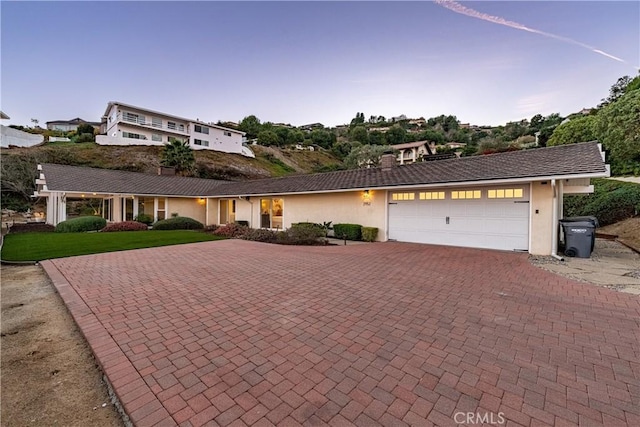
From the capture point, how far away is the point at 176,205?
63.4 feet

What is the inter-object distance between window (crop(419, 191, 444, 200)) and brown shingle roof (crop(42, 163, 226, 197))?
625 inches

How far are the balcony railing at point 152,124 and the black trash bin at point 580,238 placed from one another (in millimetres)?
45195

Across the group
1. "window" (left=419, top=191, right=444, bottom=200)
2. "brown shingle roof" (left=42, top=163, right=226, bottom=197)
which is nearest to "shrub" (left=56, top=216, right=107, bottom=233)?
"brown shingle roof" (left=42, top=163, right=226, bottom=197)

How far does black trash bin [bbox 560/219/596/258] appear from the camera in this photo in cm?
804

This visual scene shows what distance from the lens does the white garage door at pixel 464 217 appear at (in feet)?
29.5

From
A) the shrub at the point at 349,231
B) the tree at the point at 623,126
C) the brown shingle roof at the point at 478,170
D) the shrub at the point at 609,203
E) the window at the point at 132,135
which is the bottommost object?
the shrub at the point at 349,231

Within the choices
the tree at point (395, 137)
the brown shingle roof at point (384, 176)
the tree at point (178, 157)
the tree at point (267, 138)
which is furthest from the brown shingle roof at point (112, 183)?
the tree at point (395, 137)

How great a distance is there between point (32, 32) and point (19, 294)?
59.1ft

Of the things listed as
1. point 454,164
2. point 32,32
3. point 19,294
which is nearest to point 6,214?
point 32,32

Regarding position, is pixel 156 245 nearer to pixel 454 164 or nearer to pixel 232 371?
pixel 232 371

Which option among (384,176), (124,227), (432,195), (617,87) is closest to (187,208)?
(124,227)

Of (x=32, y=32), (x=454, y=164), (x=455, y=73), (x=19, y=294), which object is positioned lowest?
(x=19, y=294)

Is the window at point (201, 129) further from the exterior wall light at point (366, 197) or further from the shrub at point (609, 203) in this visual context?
the shrub at point (609, 203)

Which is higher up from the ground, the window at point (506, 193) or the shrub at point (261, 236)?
the window at point (506, 193)
